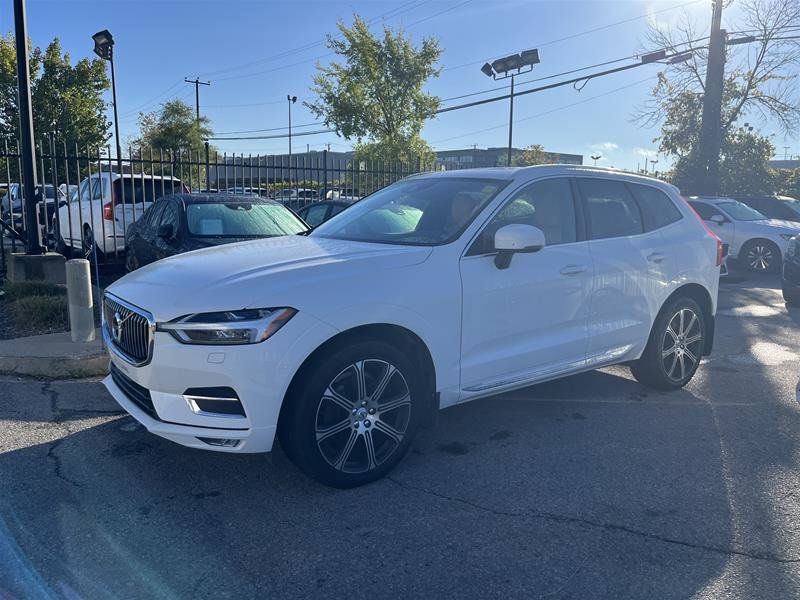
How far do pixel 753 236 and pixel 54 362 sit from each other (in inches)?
515

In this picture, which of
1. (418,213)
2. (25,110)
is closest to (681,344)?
(418,213)

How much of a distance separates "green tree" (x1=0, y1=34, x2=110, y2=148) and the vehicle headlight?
22123 millimetres

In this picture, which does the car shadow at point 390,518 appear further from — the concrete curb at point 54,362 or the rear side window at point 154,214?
the rear side window at point 154,214

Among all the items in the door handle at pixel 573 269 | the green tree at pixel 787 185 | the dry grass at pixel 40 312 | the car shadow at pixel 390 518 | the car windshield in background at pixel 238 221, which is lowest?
the car shadow at pixel 390 518

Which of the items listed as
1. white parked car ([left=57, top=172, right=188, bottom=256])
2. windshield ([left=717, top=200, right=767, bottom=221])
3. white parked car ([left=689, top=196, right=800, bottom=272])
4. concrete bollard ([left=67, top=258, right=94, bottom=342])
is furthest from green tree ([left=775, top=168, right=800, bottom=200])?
concrete bollard ([left=67, top=258, right=94, bottom=342])

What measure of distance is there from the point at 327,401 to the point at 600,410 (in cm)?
256

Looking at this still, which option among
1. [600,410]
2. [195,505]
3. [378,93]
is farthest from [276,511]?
[378,93]

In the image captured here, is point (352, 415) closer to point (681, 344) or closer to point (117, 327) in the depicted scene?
point (117, 327)

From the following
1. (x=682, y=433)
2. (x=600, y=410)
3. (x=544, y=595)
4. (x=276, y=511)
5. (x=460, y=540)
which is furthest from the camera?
(x=600, y=410)

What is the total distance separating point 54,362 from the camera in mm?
5742

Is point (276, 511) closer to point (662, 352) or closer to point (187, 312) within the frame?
point (187, 312)

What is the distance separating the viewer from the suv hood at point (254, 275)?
3357 millimetres

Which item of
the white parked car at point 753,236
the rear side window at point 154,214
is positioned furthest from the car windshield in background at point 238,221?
the white parked car at point 753,236

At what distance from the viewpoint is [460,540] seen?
10.6 ft
